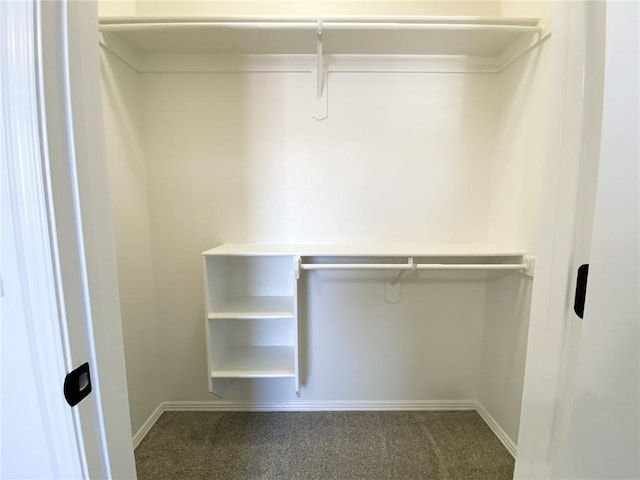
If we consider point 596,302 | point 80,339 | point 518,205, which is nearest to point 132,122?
point 80,339

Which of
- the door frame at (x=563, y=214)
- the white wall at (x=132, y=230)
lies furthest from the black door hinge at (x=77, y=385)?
the white wall at (x=132, y=230)

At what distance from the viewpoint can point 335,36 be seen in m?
1.56

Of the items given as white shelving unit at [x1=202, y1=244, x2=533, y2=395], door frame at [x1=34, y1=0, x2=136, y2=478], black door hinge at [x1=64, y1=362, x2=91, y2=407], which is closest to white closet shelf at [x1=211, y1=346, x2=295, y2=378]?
white shelving unit at [x1=202, y1=244, x2=533, y2=395]

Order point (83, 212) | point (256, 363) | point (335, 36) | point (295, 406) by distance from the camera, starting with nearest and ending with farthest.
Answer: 1. point (83, 212)
2. point (335, 36)
3. point (256, 363)
4. point (295, 406)

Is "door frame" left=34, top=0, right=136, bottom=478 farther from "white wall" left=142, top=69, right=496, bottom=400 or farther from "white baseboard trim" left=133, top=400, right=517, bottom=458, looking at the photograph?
"white baseboard trim" left=133, top=400, right=517, bottom=458

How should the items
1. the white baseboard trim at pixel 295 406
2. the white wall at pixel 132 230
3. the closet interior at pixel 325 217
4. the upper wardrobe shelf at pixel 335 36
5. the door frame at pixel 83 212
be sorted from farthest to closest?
the white baseboard trim at pixel 295 406 → the closet interior at pixel 325 217 → the white wall at pixel 132 230 → the upper wardrobe shelf at pixel 335 36 → the door frame at pixel 83 212

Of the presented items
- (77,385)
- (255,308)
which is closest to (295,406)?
(255,308)

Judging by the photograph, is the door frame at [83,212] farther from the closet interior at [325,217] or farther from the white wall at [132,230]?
the white wall at [132,230]

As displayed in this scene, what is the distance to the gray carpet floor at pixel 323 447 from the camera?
1562 mm

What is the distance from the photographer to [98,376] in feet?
1.81

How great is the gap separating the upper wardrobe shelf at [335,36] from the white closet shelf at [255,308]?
57.9 inches

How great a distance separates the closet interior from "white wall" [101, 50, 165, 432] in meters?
0.01

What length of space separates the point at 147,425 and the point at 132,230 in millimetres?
1244

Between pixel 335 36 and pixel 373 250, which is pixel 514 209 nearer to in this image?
pixel 373 250
